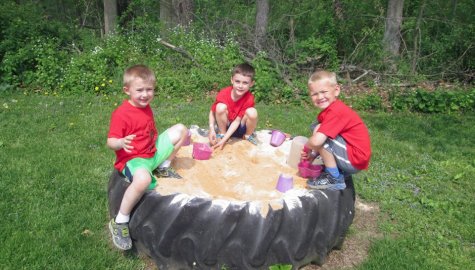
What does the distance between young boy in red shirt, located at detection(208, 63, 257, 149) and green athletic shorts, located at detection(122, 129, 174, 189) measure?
978mm

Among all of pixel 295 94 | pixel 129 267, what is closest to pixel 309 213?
pixel 129 267

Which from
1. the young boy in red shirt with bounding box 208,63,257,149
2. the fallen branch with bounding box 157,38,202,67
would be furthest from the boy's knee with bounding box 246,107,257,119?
the fallen branch with bounding box 157,38,202,67

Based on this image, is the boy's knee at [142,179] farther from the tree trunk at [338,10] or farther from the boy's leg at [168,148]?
the tree trunk at [338,10]

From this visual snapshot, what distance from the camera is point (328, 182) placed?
335 centimetres

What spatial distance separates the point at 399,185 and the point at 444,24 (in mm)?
6518

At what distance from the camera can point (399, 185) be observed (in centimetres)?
457

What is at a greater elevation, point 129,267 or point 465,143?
point 465,143

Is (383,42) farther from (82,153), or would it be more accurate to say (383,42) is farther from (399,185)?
(82,153)

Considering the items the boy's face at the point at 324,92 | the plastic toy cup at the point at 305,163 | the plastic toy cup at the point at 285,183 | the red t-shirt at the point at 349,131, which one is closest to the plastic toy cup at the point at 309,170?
the plastic toy cup at the point at 305,163

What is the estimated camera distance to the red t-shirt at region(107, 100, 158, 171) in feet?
10.4

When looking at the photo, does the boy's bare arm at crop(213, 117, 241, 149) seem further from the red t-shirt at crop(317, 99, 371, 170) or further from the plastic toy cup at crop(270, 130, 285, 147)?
the red t-shirt at crop(317, 99, 371, 170)

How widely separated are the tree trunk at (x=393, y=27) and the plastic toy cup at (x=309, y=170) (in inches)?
235

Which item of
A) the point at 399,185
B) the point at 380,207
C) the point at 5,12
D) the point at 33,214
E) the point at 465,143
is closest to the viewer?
the point at 33,214

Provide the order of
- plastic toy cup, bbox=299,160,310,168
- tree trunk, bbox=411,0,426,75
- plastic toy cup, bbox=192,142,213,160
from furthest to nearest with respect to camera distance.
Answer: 1. tree trunk, bbox=411,0,426,75
2. plastic toy cup, bbox=192,142,213,160
3. plastic toy cup, bbox=299,160,310,168
